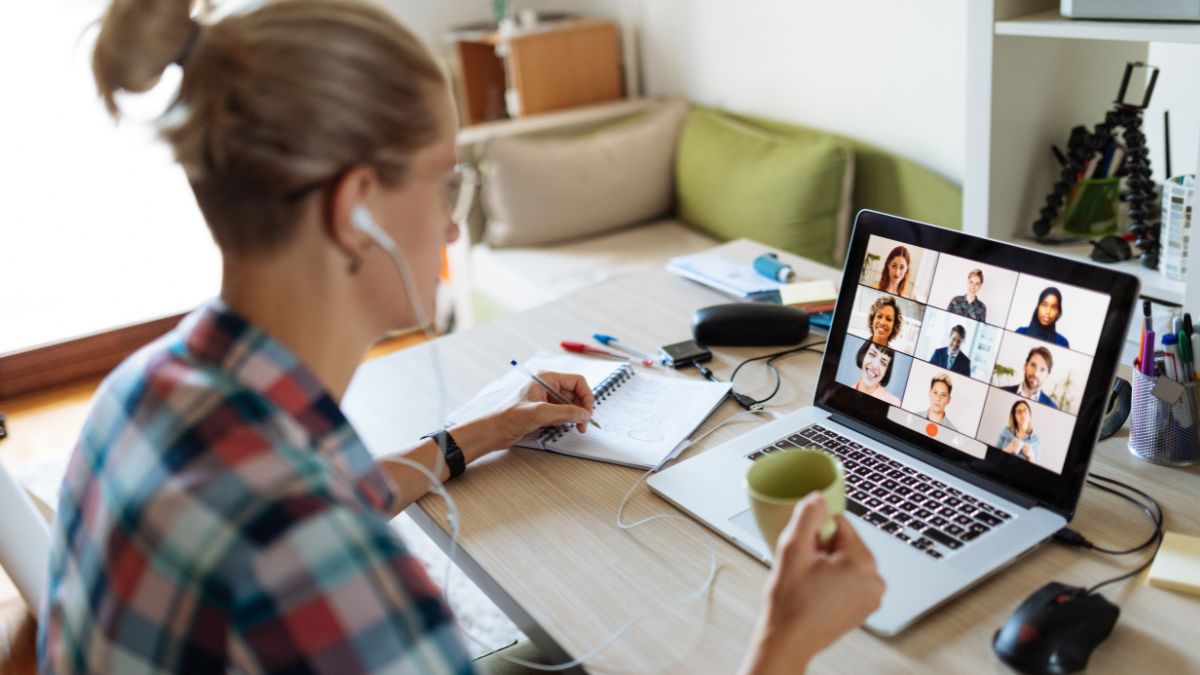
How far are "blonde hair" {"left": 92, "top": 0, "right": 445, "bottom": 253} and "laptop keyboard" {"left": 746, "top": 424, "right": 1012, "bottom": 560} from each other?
1.86 ft

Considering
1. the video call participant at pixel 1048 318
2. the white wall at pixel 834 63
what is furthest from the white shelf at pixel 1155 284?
the white wall at pixel 834 63

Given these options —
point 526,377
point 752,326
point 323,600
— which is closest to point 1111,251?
point 752,326

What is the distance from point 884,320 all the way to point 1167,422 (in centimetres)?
31

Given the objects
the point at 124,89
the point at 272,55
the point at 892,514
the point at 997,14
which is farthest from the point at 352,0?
the point at 997,14

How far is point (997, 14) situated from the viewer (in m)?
1.72

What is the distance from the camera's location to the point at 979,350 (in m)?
1.02

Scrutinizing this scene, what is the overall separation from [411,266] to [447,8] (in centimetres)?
295

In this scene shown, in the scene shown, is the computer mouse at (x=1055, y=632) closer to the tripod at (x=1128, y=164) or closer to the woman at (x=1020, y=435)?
the woman at (x=1020, y=435)

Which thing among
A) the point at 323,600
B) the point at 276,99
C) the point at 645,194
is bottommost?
the point at 645,194

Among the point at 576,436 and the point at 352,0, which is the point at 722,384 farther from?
the point at 352,0

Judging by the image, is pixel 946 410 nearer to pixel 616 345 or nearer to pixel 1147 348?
pixel 1147 348

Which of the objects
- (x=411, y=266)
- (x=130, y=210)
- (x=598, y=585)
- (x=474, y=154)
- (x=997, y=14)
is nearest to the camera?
(x=411, y=266)

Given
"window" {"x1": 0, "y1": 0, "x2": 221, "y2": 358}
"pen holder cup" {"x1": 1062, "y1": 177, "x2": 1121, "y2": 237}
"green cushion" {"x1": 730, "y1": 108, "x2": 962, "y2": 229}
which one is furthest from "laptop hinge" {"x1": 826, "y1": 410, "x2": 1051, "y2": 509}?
"window" {"x1": 0, "y1": 0, "x2": 221, "y2": 358}

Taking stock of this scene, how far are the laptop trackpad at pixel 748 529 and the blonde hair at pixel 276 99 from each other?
0.49 meters
